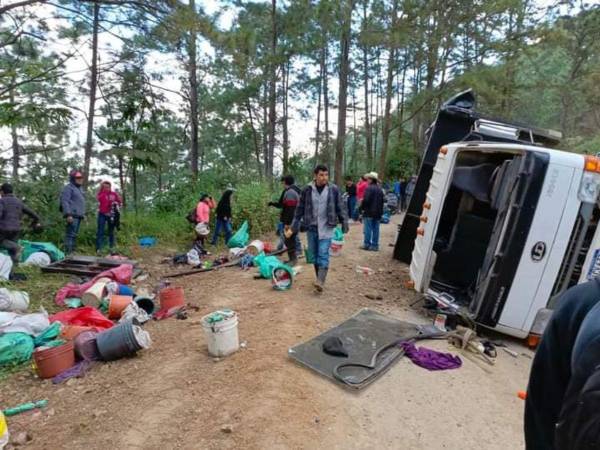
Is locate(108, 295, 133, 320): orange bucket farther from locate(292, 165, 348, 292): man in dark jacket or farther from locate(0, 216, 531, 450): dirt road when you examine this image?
locate(292, 165, 348, 292): man in dark jacket

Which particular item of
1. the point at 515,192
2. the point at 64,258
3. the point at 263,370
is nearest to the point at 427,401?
the point at 263,370

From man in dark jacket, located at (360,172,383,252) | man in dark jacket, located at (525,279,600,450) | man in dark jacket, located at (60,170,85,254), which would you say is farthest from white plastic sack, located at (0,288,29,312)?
Result: man in dark jacket, located at (360,172,383,252)

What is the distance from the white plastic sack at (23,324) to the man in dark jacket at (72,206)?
3.78m

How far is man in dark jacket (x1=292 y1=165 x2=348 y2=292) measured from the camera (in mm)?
5199

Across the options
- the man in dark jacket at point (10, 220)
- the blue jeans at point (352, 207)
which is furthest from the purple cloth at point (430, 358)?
the blue jeans at point (352, 207)

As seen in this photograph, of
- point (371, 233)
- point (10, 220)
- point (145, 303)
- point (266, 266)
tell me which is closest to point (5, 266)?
point (10, 220)

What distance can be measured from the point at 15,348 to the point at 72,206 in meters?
4.42

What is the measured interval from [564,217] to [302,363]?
3.15m

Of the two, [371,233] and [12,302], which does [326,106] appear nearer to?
[371,233]

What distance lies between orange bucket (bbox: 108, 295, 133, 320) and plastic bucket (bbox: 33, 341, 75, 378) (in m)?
1.29

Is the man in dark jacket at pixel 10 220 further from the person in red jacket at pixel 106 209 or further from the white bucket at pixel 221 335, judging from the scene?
the white bucket at pixel 221 335

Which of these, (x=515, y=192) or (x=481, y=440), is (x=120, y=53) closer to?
(x=515, y=192)

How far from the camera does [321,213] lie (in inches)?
205

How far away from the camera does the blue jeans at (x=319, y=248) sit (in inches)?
208
